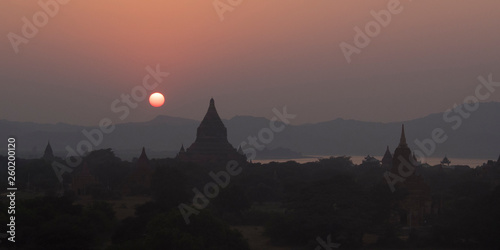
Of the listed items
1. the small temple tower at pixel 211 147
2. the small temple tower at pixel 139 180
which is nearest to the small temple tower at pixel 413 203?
the small temple tower at pixel 139 180

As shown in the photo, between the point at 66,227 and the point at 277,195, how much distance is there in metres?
41.2

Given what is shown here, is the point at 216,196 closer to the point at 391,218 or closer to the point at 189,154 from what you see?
the point at 391,218

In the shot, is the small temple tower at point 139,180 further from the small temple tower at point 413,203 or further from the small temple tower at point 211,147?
the small temple tower at point 413,203

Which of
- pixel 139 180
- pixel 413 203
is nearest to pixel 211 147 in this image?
pixel 139 180

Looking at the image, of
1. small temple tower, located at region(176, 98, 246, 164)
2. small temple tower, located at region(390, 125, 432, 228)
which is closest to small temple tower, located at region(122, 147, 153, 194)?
small temple tower, located at region(176, 98, 246, 164)

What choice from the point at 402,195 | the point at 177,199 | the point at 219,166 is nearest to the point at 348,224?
the point at 402,195

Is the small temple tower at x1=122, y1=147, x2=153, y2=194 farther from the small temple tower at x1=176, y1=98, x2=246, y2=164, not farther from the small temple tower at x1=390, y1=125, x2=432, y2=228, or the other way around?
the small temple tower at x1=390, y1=125, x2=432, y2=228

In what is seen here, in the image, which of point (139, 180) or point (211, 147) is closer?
point (139, 180)

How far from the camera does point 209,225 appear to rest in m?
40.8

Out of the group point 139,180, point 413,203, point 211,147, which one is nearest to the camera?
point 413,203

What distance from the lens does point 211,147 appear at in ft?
357

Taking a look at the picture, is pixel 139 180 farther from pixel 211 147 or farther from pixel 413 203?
pixel 413 203

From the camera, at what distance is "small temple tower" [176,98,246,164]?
352 feet

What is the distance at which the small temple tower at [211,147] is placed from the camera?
352ft
